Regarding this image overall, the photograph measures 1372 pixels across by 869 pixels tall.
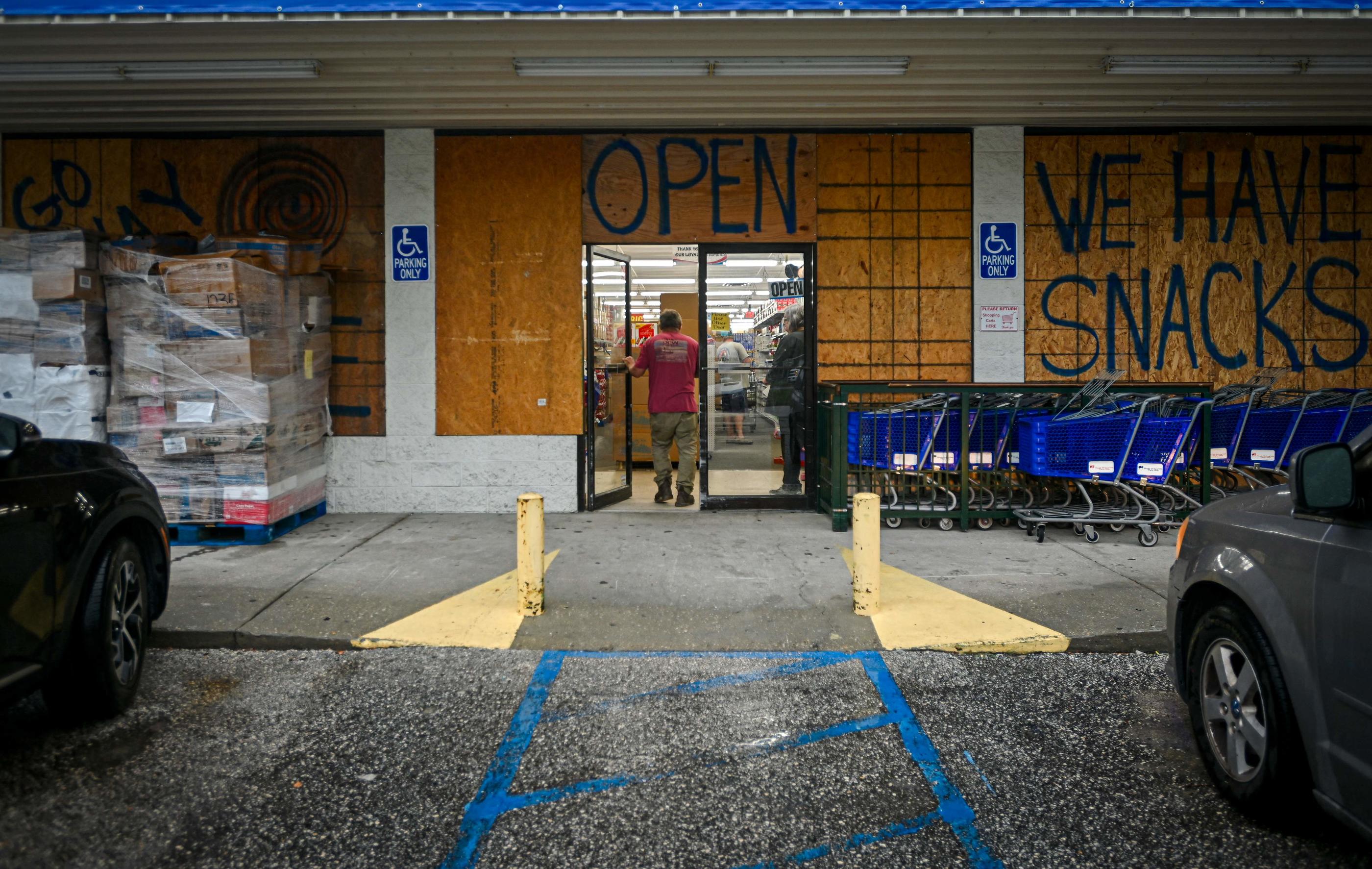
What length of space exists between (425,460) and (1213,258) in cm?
821

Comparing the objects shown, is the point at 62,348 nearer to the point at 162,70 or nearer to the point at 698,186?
the point at 162,70

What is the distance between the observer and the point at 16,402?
6.58 meters

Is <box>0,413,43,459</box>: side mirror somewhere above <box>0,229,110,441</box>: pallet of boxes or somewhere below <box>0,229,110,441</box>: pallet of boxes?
below

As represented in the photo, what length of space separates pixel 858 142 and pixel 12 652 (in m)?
7.74

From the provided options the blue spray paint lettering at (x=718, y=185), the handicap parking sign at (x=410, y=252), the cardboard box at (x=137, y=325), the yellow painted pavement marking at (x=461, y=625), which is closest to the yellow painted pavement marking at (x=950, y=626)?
the yellow painted pavement marking at (x=461, y=625)

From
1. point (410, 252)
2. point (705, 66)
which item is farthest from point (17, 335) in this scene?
point (705, 66)

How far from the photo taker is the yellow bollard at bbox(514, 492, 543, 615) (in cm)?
511

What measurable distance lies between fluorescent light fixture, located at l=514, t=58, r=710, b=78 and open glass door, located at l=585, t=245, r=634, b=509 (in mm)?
2017

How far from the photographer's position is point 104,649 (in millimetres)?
3562

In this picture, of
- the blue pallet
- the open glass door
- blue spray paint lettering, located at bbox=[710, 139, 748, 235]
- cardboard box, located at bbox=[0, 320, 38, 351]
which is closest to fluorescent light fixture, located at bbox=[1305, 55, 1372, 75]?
blue spray paint lettering, located at bbox=[710, 139, 748, 235]

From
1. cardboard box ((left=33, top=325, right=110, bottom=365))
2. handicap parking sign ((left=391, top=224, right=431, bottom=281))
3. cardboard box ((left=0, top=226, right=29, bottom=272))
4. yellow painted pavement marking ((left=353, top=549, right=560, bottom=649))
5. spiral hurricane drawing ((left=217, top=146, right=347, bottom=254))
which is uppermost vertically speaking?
spiral hurricane drawing ((left=217, top=146, right=347, bottom=254))

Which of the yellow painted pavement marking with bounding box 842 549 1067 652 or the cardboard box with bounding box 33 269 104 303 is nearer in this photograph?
the yellow painted pavement marking with bounding box 842 549 1067 652

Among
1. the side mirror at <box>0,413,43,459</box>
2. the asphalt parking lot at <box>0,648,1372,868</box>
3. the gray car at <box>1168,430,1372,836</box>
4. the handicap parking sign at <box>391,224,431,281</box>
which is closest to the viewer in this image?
the gray car at <box>1168,430,1372,836</box>

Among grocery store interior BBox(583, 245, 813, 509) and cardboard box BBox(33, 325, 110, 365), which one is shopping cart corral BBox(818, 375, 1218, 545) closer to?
grocery store interior BBox(583, 245, 813, 509)
